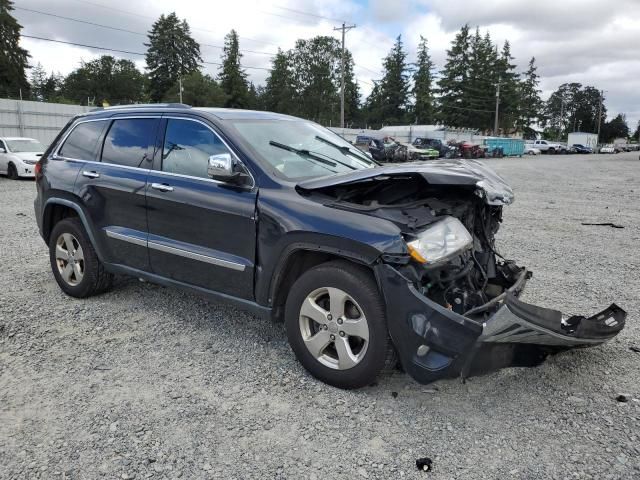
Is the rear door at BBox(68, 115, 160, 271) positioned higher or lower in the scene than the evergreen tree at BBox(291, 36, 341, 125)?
lower

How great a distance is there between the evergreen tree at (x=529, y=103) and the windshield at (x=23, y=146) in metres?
85.0

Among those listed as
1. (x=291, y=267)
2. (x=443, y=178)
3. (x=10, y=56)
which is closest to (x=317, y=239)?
(x=291, y=267)

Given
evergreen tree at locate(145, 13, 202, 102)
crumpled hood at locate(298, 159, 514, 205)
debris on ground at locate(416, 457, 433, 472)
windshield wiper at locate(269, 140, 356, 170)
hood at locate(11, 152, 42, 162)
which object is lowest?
debris on ground at locate(416, 457, 433, 472)

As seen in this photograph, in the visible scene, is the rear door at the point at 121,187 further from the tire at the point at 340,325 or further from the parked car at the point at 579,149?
the parked car at the point at 579,149

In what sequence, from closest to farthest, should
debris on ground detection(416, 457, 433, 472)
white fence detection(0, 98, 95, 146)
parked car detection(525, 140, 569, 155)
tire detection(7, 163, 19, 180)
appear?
debris on ground detection(416, 457, 433, 472) < tire detection(7, 163, 19, 180) < white fence detection(0, 98, 95, 146) < parked car detection(525, 140, 569, 155)

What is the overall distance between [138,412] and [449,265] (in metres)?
2.09

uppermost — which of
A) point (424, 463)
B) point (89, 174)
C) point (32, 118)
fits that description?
point (32, 118)

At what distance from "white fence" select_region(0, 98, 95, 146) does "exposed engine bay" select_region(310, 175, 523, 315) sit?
74.3 feet

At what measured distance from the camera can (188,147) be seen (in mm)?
4012

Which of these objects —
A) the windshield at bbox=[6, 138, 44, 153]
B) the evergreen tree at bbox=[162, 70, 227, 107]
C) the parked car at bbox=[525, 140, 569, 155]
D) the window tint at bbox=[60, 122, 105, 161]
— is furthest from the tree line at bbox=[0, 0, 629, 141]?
the window tint at bbox=[60, 122, 105, 161]

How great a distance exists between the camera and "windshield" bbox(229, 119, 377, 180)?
372cm

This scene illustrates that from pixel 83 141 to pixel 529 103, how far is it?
342 feet

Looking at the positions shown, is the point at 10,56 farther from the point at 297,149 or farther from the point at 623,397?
the point at 623,397

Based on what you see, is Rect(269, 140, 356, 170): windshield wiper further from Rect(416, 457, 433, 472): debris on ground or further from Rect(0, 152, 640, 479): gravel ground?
Rect(416, 457, 433, 472): debris on ground
